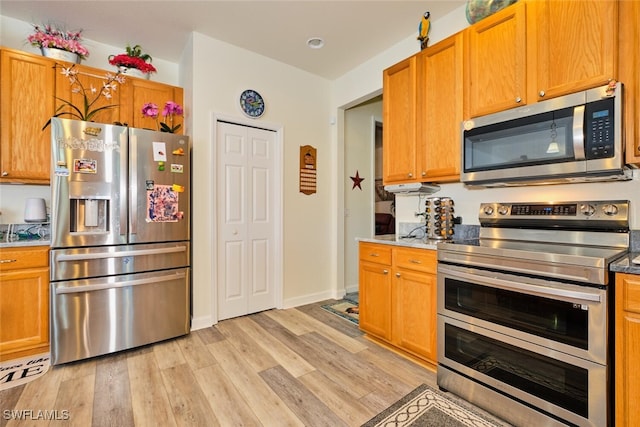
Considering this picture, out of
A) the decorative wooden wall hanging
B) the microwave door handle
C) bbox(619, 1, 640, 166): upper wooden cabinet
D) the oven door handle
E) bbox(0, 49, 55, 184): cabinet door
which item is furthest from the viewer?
the decorative wooden wall hanging

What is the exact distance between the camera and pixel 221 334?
9.06 feet

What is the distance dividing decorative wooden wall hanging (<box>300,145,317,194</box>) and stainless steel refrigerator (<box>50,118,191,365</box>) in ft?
4.55

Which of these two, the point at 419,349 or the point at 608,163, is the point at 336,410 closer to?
the point at 419,349

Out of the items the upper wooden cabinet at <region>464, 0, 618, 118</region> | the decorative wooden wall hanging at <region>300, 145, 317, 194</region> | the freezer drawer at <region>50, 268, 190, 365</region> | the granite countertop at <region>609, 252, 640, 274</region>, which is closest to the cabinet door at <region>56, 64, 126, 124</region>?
the freezer drawer at <region>50, 268, 190, 365</region>

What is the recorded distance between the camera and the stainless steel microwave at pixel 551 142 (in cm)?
152

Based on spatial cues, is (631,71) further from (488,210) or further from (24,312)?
(24,312)

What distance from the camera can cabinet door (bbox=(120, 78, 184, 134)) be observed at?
2920mm

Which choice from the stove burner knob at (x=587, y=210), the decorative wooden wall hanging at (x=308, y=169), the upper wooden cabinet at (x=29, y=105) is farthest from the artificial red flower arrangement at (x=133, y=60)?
the stove burner knob at (x=587, y=210)

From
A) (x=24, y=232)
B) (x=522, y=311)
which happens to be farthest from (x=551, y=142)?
(x=24, y=232)

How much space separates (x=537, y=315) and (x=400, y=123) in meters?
1.78

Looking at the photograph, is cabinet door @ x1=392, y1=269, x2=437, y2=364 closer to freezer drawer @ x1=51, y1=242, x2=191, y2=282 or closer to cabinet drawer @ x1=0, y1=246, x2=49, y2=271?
freezer drawer @ x1=51, y1=242, x2=191, y2=282

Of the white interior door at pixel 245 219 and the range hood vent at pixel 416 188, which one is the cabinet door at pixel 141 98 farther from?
the range hood vent at pixel 416 188

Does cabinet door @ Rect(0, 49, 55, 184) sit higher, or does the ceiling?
the ceiling

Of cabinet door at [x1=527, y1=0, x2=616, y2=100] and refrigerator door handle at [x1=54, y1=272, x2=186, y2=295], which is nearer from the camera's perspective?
cabinet door at [x1=527, y1=0, x2=616, y2=100]
